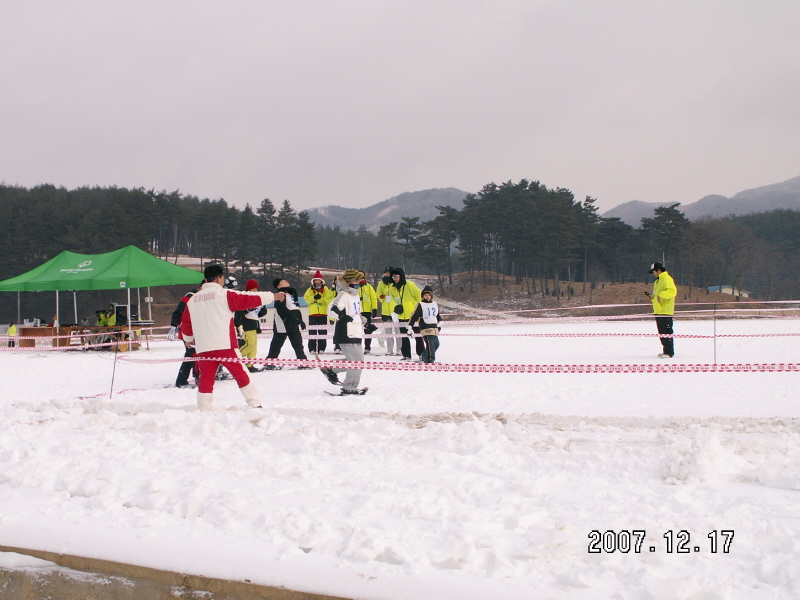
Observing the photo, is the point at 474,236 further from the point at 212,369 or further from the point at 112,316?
the point at 212,369

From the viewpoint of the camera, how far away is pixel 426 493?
3793 mm

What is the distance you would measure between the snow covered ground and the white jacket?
2.40 feet

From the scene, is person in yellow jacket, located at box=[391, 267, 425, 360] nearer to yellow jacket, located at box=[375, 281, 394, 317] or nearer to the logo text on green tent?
yellow jacket, located at box=[375, 281, 394, 317]

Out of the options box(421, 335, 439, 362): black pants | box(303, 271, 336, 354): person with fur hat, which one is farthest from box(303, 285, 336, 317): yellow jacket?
box(421, 335, 439, 362): black pants

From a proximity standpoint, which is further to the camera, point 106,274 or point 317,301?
point 106,274

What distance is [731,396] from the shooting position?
7.24 m

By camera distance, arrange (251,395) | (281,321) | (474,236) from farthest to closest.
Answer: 1. (474,236)
2. (281,321)
3. (251,395)

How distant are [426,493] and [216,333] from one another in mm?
3389

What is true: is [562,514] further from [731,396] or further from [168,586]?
[731,396]

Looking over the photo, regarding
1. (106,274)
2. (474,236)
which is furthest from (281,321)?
(474,236)

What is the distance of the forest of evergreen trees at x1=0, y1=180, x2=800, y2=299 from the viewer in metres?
52.6

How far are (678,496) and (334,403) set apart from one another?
4.49m

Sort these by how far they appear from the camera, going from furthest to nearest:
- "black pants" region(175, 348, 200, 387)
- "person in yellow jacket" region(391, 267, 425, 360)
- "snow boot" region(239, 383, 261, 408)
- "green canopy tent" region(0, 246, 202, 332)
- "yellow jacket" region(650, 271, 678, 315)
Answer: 1. "green canopy tent" region(0, 246, 202, 332)
2. "person in yellow jacket" region(391, 267, 425, 360)
3. "yellow jacket" region(650, 271, 678, 315)
4. "black pants" region(175, 348, 200, 387)
5. "snow boot" region(239, 383, 261, 408)

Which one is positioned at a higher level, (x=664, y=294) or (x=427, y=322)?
(x=664, y=294)
